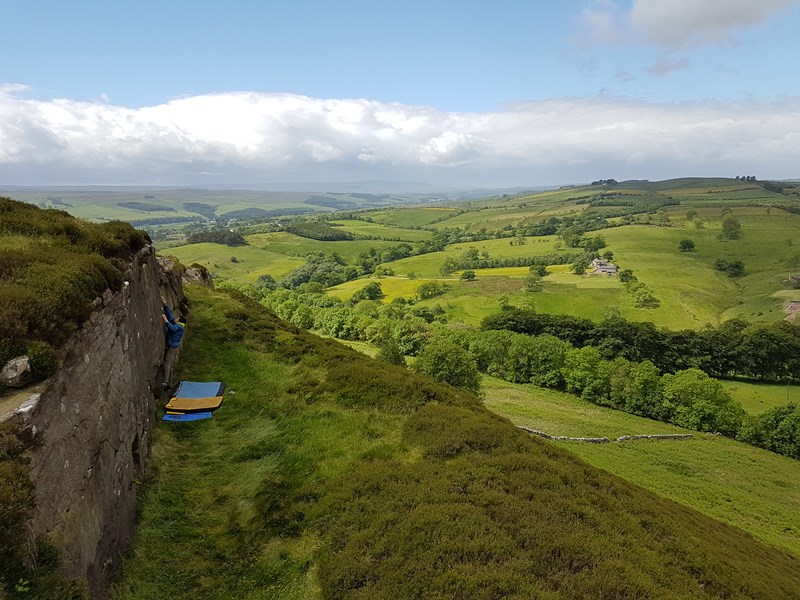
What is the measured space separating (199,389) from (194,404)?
1503 millimetres

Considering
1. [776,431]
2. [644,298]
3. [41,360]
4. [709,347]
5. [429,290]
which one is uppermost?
[41,360]

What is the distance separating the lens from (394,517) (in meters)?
13.2

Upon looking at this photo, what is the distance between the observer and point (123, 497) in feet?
43.2

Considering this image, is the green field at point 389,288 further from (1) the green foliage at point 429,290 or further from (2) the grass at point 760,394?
(2) the grass at point 760,394

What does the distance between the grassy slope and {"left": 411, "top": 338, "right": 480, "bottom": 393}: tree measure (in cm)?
3336

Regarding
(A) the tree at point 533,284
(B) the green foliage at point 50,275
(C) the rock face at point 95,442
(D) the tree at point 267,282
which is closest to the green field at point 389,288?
(D) the tree at point 267,282

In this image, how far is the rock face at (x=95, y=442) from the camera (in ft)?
32.1

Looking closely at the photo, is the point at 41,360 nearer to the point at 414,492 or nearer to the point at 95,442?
the point at 95,442

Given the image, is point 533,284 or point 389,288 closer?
point 533,284

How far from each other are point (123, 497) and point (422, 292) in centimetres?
13287

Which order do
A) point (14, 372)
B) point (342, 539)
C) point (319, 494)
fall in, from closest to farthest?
point (14, 372) < point (342, 539) < point (319, 494)

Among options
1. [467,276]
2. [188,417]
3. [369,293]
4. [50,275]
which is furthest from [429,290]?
[50,275]

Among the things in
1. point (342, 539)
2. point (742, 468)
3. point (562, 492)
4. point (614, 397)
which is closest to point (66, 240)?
point (342, 539)

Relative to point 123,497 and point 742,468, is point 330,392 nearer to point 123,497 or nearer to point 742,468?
point 123,497
